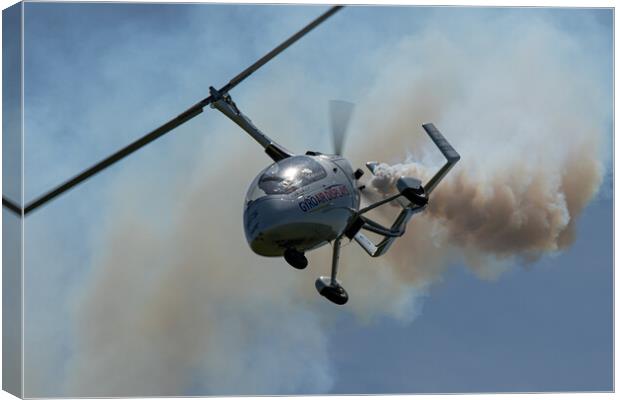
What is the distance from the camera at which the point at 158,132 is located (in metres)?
36.3

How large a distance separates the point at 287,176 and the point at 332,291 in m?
3.40

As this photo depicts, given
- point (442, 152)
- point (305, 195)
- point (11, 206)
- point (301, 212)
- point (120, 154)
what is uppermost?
point (120, 154)

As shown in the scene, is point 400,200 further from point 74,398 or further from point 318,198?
point 74,398

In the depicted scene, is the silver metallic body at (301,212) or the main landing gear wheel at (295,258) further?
the main landing gear wheel at (295,258)

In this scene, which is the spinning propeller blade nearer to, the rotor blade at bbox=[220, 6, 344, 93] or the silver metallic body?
the rotor blade at bbox=[220, 6, 344, 93]

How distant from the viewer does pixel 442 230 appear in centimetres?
4019

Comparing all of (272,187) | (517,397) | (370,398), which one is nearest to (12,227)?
(272,187)

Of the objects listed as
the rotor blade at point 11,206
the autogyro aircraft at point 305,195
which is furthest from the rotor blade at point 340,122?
the rotor blade at point 11,206

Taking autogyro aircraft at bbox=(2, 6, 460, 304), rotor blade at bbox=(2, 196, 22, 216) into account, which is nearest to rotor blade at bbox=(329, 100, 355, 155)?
autogyro aircraft at bbox=(2, 6, 460, 304)

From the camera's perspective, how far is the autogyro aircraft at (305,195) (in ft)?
109

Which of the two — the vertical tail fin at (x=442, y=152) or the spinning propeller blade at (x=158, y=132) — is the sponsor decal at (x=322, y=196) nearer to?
the vertical tail fin at (x=442, y=152)

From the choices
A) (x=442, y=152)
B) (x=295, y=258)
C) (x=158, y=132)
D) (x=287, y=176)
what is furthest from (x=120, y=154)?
(x=442, y=152)

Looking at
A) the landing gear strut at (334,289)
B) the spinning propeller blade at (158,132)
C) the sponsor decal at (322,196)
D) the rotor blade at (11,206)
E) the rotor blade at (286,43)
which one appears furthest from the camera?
the landing gear strut at (334,289)

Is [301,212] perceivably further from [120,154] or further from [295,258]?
[120,154]
